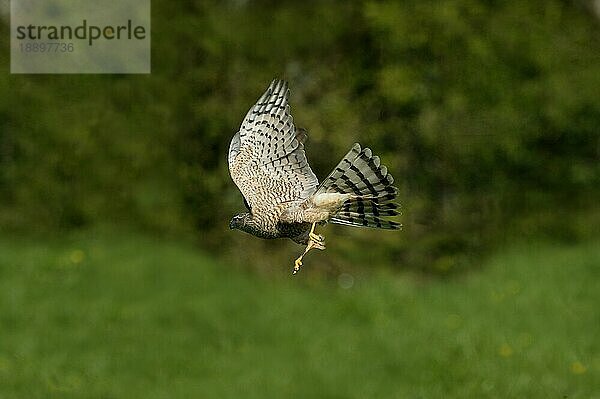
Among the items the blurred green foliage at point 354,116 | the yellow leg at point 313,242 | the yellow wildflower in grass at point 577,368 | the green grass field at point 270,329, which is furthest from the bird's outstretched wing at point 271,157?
the yellow wildflower in grass at point 577,368

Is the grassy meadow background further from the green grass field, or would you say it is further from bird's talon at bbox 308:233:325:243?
bird's talon at bbox 308:233:325:243

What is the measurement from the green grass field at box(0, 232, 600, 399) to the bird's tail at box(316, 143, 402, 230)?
631cm

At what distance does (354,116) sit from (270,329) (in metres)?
2.04

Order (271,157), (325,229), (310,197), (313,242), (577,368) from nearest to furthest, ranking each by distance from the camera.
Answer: (313,242) < (310,197) < (271,157) < (325,229) < (577,368)

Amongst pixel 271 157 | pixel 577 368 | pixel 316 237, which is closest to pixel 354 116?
pixel 577 368

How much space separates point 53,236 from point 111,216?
62cm

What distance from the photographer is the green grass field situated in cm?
813

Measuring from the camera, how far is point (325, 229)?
309 inches

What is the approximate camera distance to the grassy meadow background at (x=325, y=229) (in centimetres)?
848

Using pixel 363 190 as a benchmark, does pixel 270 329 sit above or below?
below

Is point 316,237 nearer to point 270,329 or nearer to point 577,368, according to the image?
point 577,368

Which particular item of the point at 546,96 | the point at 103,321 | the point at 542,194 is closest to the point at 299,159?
the point at 103,321

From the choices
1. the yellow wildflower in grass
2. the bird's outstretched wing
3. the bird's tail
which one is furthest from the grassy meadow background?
the bird's tail

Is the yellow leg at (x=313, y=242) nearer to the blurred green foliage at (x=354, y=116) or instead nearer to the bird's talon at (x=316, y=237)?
the bird's talon at (x=316, y=237)
